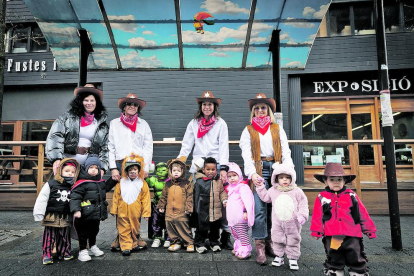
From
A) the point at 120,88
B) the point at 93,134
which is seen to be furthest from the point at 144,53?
the point at 120,88

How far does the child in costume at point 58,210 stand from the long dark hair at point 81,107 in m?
0.74

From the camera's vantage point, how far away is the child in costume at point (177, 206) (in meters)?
3.82

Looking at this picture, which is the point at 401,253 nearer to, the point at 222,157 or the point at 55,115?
the point at 222,157

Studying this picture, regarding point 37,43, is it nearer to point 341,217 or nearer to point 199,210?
point 199,210

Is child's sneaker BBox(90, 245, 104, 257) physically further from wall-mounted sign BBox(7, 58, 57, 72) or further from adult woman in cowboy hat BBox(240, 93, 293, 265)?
wall-mounted sign BBox(7, 58, 57, 72)

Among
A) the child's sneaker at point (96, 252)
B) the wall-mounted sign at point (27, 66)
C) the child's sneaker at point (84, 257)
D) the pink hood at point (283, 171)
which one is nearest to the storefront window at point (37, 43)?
the wall-mounted sign at point (27, 66)

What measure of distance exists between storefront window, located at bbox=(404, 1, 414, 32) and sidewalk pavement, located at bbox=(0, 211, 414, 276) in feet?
27.9

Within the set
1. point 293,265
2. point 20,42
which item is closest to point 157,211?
point 293,265

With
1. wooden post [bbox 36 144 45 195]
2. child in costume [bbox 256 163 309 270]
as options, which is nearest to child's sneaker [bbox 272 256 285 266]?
child in costume [bbox 256 163 309 270]

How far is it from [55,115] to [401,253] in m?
10.9

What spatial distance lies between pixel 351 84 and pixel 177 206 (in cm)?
873

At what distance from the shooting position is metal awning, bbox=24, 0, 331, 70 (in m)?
4.94

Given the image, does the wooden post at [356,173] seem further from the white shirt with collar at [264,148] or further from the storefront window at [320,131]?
the storefront window at [320,131]

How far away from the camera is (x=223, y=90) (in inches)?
390
